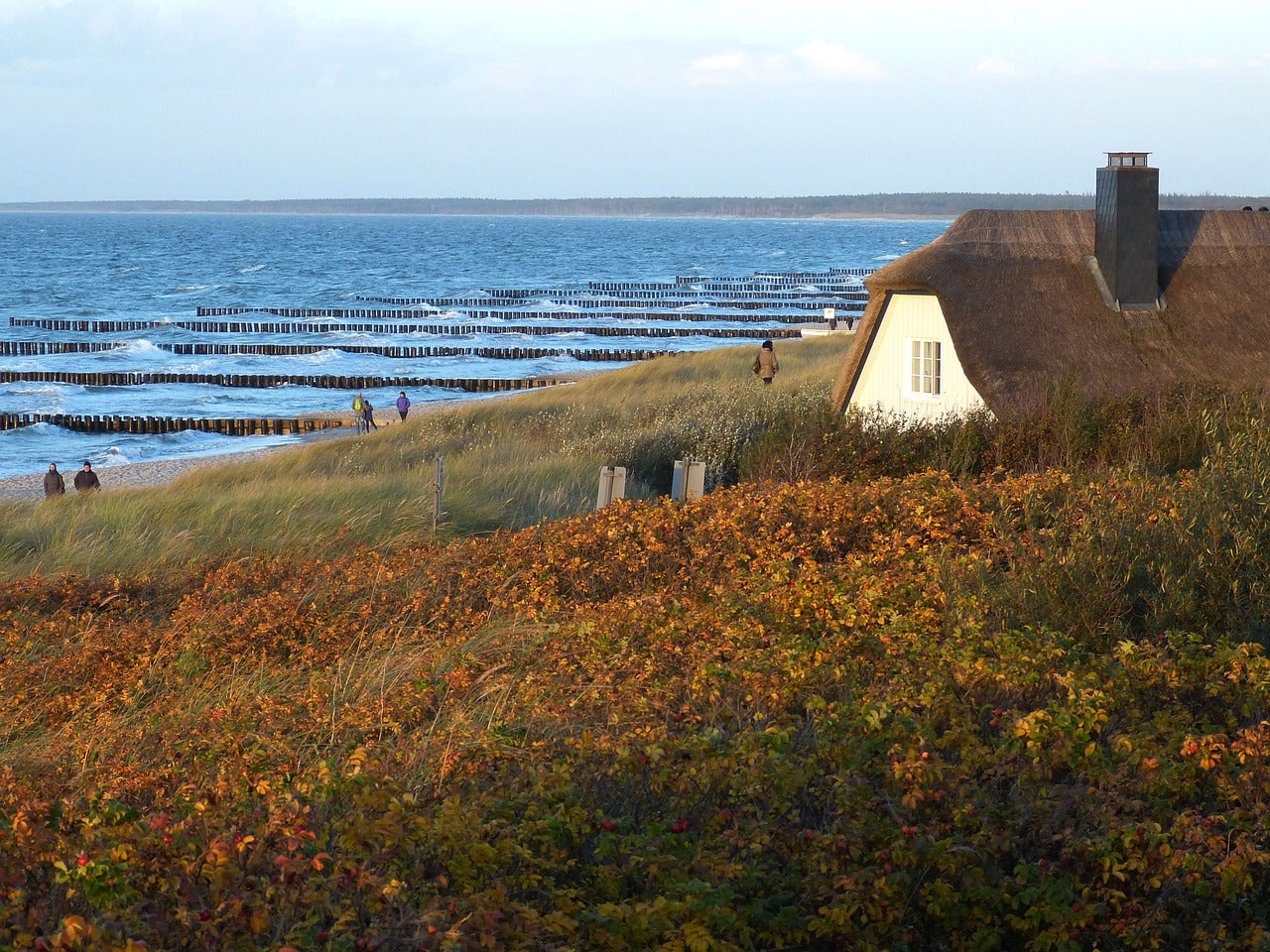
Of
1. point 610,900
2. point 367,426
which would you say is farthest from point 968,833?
point 367,426

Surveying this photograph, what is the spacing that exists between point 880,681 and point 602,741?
1751 mm

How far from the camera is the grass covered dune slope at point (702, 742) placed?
402 centimetres

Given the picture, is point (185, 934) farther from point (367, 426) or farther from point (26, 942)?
point (367, 426)

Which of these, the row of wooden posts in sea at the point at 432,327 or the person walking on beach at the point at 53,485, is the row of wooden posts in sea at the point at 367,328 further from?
the person walking on beach at the point at 53,485

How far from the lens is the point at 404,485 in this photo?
621 inches

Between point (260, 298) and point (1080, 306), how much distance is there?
247 feet

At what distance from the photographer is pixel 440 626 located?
8797 millimetres

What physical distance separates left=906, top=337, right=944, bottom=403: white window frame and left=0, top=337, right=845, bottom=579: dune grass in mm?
1859

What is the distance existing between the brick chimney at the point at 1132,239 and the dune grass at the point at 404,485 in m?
4.97

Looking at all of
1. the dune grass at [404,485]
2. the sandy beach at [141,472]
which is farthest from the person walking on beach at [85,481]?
the sandy beach at [141,472]

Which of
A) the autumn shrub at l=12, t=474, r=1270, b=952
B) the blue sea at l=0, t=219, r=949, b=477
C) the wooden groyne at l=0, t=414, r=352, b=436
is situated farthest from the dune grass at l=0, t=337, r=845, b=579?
the blue sea at l=0, t=219, r=949, b=477

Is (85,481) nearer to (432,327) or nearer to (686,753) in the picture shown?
(686,753)

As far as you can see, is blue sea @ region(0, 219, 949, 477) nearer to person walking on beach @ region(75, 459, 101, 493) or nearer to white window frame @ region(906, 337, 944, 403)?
person walking on beach @ region(75, 459, 101, 493)

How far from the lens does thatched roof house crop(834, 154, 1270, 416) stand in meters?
17.4
